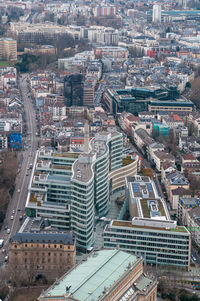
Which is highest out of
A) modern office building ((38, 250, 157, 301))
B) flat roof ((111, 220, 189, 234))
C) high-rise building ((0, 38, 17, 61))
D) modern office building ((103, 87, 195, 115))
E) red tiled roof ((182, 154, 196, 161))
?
high-rise building ((0, 38, 17, 61))

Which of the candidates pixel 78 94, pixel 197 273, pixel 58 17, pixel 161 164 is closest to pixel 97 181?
pixel 197 273

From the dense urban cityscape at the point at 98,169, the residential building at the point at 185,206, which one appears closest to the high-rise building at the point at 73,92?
the dense urban cityscape at the point at 98,169

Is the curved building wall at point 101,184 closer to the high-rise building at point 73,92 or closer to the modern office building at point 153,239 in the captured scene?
the modern office building at point 153,239

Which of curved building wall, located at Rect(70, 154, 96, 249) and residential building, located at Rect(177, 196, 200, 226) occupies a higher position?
curved building wall, located at Rect(70, 154, 96, 249)

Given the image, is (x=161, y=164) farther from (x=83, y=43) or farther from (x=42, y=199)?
A: (x=83, y=43)

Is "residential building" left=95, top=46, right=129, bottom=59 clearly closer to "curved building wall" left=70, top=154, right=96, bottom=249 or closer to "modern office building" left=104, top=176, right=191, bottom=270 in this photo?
"curved building wall" left=70, top=154, right=96, bottom=249

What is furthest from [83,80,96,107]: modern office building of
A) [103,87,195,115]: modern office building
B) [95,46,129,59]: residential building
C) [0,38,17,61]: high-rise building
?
[95,46,129,59]: residential building
